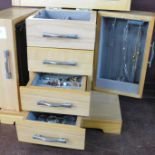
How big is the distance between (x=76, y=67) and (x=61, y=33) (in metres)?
0.18

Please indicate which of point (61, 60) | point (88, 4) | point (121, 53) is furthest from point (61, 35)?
point (121, 53)

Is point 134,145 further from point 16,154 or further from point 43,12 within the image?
point 43,12

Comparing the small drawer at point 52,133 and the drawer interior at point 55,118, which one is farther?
the drawer interior at point 55,118

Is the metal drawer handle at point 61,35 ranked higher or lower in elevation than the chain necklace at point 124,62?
higher

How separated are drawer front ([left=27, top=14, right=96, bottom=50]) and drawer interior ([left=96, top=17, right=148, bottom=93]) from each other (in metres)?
0.34

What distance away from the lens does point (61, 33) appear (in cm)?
101

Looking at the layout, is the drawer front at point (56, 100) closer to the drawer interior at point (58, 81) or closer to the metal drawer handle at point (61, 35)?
the drawer interior at point (58, 81)

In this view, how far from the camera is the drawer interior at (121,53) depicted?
1.36 meters

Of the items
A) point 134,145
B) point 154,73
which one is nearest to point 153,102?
point 154,73


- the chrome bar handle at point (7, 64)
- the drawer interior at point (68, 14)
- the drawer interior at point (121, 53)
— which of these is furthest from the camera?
the drawer interior at point (121, 53)

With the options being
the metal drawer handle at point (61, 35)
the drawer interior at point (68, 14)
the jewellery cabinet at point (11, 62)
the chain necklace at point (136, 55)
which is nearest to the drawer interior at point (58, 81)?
the jewellery cabinet at point (11, 62)

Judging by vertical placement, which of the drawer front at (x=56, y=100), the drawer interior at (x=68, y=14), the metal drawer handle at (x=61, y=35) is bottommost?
the drawer front at (x=56, y=100)

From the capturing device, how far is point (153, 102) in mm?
1562

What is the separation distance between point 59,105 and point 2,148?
0.38 meters
